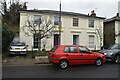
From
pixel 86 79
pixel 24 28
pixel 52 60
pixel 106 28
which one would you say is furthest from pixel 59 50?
pixel 106 28

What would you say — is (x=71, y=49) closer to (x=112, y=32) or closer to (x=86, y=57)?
(x=86, y=57)

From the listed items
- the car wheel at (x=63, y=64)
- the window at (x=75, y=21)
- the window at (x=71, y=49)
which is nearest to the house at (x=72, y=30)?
the window at (x=75, y=21)

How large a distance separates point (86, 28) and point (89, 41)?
209 centimetres

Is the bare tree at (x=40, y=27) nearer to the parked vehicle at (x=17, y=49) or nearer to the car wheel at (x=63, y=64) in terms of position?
the parked vehicle at (x=17, y=49)

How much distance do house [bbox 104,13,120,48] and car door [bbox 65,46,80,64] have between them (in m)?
20.0

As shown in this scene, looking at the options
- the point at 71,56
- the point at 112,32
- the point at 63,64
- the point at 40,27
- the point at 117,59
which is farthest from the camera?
the point at 112,32

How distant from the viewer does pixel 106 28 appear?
37.2 metres

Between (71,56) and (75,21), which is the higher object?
(75,21)

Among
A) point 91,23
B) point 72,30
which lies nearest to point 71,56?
point 72,30

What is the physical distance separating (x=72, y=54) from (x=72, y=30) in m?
16.0

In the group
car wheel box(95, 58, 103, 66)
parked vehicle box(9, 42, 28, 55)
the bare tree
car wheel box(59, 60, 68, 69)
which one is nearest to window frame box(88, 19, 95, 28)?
the bare tree

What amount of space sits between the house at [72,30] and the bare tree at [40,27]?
2.78 feet

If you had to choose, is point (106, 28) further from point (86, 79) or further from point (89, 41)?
point (86, 79)

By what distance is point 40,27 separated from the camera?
81.3ft
